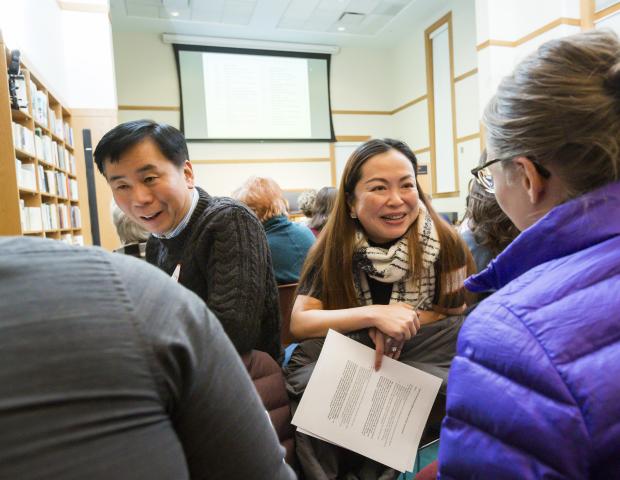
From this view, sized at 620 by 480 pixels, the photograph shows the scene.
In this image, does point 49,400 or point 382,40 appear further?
point 382,40

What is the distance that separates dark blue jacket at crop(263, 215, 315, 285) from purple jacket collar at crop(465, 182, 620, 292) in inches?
63.6

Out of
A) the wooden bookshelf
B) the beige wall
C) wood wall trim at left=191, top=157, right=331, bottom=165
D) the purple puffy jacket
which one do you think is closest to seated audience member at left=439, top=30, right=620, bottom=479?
the purple puffy jacket

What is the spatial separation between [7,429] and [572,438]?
0.55 metres

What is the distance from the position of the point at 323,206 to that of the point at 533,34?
4.21 metres

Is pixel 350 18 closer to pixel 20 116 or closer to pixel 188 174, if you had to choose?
pixel 20 116

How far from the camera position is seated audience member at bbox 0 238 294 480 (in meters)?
0.35

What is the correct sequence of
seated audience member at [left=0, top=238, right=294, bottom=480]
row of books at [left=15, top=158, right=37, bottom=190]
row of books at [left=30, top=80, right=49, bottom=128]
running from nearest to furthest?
seated audience member at [left=0, top=238, right=294, bottom=480] < row of books at [left=15, top=158, right=37, bottom=190] < row of books at [left=30, top=80, right=49, bottom=128]

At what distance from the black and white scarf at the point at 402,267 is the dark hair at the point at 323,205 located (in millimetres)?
1642

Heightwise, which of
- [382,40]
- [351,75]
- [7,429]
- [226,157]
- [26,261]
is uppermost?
[382,40]

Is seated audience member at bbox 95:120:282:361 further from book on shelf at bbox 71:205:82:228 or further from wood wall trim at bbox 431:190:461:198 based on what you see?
wood wall trim at bbox 431:190:461:198

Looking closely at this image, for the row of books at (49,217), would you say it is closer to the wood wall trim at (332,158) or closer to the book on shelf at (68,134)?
the book on shelf at (68,134)

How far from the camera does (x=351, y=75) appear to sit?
908 cm

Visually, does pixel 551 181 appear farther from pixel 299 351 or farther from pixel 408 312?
pixel 299 351

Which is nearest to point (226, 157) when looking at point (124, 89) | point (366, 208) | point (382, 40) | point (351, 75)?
point (124, 89)
